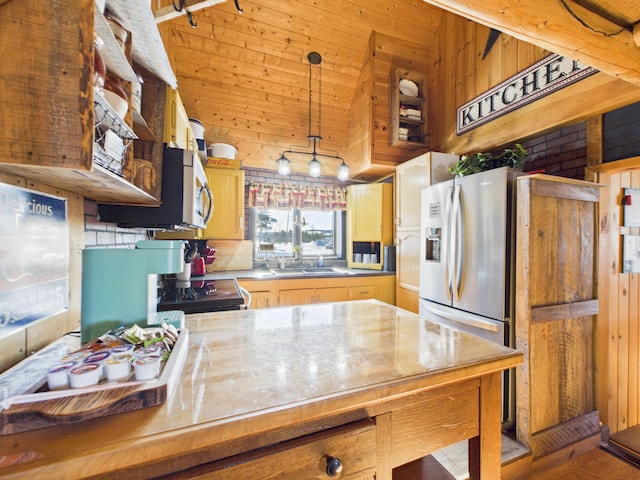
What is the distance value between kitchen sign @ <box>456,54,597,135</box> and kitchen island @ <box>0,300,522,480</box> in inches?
95.3

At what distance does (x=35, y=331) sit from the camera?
88 centimetres

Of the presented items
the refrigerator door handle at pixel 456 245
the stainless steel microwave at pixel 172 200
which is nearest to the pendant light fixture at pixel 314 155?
the refrigerator door handle at pixel 456 245

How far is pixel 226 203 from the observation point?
10.6ft

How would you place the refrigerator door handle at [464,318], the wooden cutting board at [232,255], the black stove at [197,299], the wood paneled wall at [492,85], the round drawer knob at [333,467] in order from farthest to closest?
1. the wooden cutting board at [232,255]
2. the wood paneled wall at [492,85]
3. the refrigerator door handle at [464,318]
4. the black stove at [197,299]
5. the round drawer knob at [333,467]

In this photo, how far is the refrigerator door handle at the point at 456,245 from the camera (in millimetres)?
2139

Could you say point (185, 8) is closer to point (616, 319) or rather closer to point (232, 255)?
point (232, 255)

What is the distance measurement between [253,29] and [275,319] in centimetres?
332

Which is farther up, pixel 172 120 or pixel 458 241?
pixel 172 120

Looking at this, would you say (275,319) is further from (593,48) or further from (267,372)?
(593,48)

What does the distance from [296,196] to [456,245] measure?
230 centimetres

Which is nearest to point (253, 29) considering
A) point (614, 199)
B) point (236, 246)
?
point (236, 246)

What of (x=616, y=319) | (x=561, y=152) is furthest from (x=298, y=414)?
(x=561, y=152)

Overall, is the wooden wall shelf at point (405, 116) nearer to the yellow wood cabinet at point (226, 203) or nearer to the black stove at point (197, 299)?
the yellow wood cabinet at point (226, 203)

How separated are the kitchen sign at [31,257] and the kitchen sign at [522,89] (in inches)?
130
